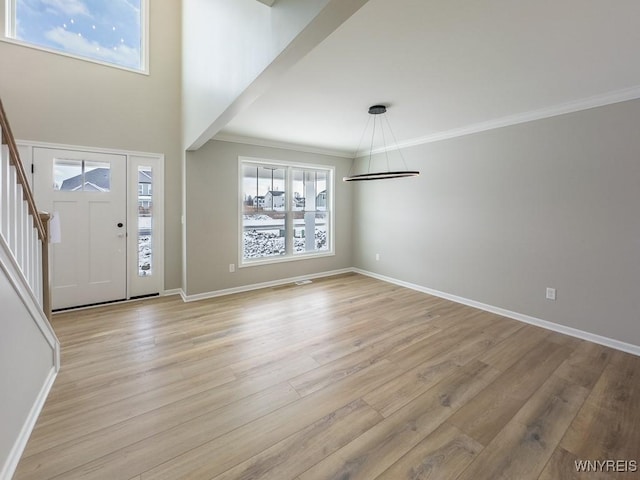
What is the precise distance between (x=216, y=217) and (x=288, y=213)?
1.31 metres

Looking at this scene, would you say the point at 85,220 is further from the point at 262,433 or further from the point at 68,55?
the point at 262,433

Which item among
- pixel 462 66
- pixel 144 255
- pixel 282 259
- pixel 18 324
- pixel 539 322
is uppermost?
pixel 462 66

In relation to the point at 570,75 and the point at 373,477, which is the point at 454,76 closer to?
the point at 570,75

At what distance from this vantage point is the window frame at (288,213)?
4535 millimetres

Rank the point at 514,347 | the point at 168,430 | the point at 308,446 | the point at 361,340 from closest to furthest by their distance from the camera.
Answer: the point at 308,446, the point at 168,430, the point at 514,347, the point at 361,340

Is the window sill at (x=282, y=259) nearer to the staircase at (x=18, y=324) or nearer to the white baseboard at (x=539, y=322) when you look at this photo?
the white baseboard at (x=539, y=322)

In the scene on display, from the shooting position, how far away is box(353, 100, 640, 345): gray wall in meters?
2.73

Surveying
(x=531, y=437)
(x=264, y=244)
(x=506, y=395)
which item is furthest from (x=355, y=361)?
(x=264, y=244)

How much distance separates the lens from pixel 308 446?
1.59m

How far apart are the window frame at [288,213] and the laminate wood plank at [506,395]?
3.55m

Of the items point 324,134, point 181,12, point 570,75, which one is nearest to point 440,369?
point 570,75

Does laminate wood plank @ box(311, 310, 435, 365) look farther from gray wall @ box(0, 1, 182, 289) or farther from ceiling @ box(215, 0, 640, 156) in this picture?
gray wall @ box(0, 1, 182, 289)

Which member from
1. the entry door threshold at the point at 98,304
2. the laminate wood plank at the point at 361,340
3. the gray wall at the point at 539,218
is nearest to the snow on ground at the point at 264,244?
the entry door threshold at the point at 98,304

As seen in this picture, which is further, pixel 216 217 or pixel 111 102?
pixel 216 217
